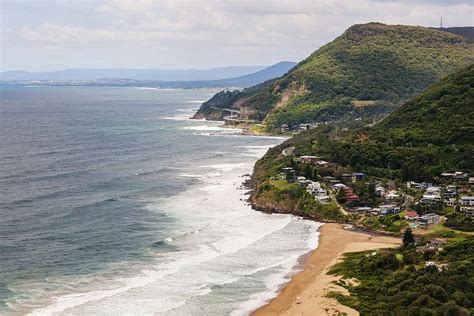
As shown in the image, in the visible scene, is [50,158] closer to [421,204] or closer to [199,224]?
[199,224]

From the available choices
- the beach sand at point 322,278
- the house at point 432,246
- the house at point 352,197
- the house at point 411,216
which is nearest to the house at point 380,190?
the house at point 352,197

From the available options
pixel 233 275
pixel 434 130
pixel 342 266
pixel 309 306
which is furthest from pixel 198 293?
pixel 434 130

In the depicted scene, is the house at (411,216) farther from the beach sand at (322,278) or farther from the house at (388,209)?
the beach sand at (322,278)

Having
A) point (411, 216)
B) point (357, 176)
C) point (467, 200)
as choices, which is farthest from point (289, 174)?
point (467, 200)

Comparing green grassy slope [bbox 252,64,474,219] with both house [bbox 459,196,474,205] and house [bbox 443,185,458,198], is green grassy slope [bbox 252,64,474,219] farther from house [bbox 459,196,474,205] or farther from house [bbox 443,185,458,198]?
house [bbox 459,196,474,205]

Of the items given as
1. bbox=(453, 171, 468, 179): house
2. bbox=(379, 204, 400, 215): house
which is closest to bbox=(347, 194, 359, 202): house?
bbox=(379, 204, 400, 215): house

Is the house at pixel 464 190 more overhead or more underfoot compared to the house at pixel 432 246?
more overhead
